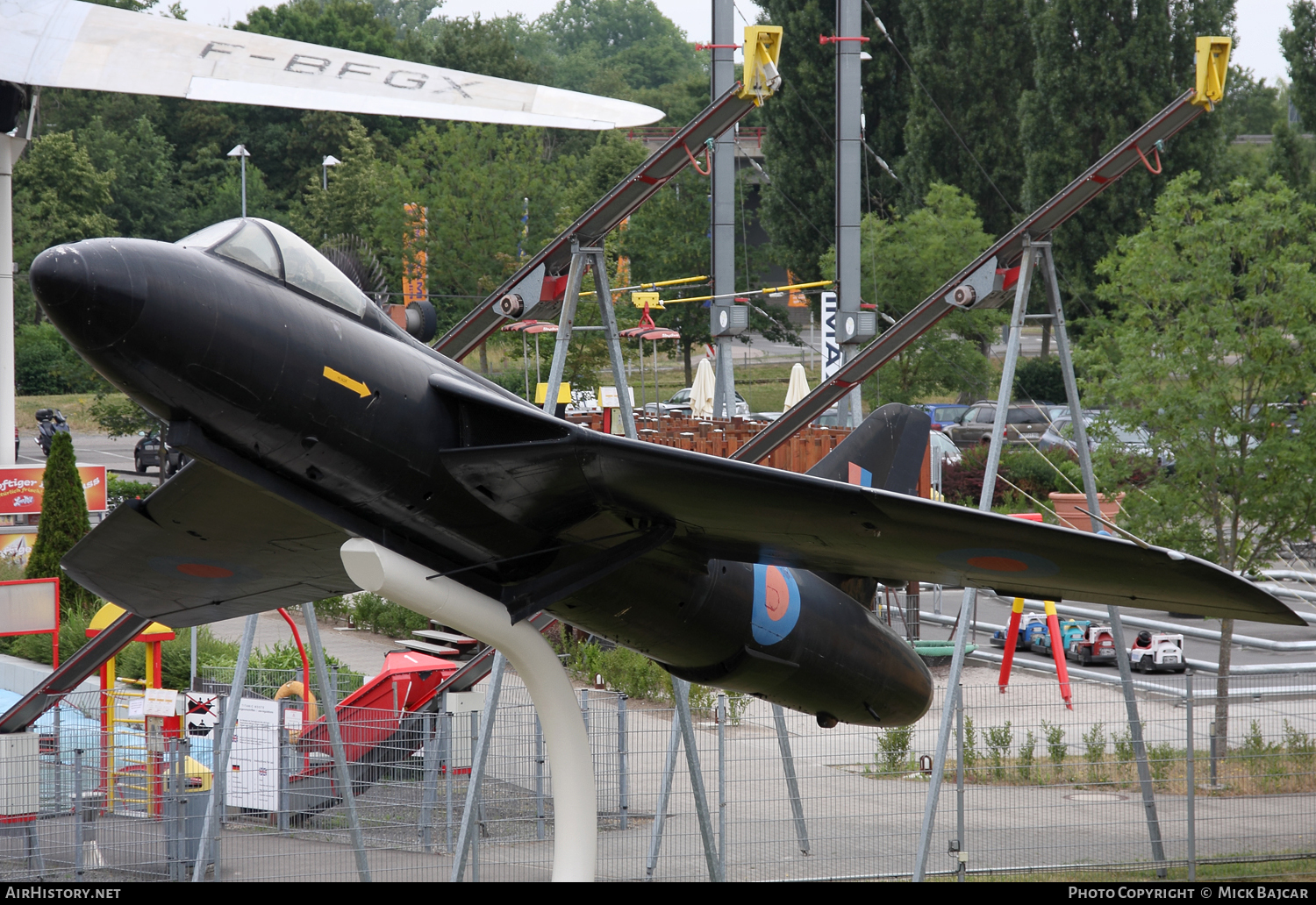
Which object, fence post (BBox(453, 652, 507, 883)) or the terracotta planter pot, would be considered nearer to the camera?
fence post (BBox(453, 652, 507, 883))

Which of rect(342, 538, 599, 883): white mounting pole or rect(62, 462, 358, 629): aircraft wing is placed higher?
rect(62, 462, 358, 629): aircraft wing

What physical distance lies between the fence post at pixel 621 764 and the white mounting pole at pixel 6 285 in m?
16.0

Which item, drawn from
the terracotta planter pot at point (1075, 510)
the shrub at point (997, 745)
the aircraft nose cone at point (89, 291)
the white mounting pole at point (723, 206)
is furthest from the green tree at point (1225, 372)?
the aircraft nose cone at point (89, 291)

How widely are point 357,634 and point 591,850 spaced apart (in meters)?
16.1

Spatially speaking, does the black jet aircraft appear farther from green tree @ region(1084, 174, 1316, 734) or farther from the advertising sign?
the advertising sign

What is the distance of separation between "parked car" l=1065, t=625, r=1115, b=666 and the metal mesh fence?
12.9 feet

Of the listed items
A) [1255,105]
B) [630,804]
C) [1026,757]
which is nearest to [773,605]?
[1026,757]

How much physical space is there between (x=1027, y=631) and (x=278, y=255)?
16.7 meters

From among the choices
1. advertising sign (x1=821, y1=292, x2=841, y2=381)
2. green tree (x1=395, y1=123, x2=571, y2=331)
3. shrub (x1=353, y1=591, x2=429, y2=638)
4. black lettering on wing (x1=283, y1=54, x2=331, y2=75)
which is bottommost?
shrub (x1=353, y1=591, x2=429, y2=638)

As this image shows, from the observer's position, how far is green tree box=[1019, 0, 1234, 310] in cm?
4362

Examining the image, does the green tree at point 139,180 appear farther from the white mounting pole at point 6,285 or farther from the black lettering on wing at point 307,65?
the black lettering on wing at point 307,65

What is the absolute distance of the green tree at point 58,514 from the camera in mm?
19406

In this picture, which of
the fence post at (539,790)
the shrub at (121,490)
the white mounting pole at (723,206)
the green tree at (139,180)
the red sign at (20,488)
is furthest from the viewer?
the green tree at (139,180)

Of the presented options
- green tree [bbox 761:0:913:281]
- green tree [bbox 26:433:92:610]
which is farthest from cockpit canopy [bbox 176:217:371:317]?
green tree [bbox 761:0:913:281]
